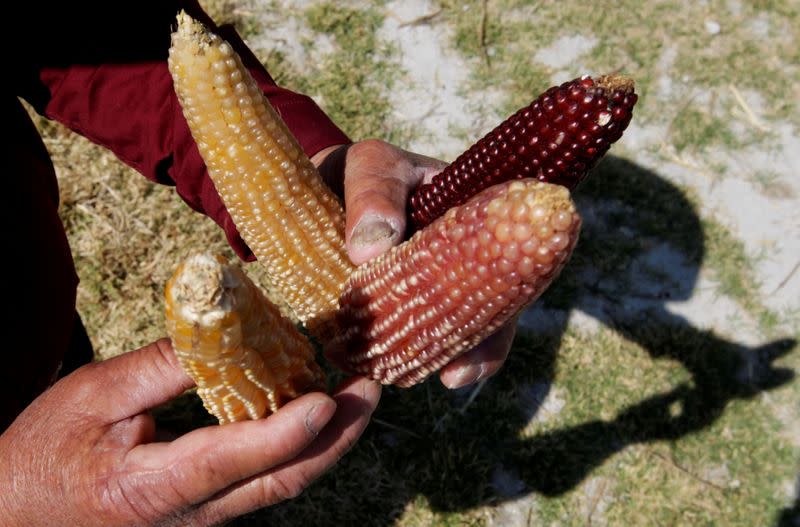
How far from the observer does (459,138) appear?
17.1 ft

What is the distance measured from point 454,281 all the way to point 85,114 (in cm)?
206

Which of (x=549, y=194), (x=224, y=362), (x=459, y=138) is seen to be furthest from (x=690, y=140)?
(x=224, y=362)

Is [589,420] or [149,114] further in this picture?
[589,420]

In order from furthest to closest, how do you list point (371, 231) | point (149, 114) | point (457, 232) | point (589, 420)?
point (589, 420) → point (149, 114) → point (371, 231) → point (457, 232)

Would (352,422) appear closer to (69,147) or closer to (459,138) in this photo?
(459,138)

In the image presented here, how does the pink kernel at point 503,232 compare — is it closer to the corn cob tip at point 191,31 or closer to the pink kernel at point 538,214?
the pink kernel at point 538,214

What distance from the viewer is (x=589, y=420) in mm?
4574

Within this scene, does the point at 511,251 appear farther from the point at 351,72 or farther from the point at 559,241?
the point at 351,72

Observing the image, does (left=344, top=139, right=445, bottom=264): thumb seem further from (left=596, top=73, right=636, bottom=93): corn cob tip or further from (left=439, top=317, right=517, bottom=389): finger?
(left=596, top=73, right=636, bottom=93): corn cob tip

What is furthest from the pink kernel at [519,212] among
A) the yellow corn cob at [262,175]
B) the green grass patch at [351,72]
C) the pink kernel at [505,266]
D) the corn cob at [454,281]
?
the green grass patch at [351,72]

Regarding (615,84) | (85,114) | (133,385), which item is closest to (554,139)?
(615,84)

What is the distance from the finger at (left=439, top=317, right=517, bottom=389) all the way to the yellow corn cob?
582mm

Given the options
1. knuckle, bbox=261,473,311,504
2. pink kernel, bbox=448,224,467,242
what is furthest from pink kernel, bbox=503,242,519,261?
knuckle, bbox=261,473,311,504

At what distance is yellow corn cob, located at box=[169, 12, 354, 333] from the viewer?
2008mm
